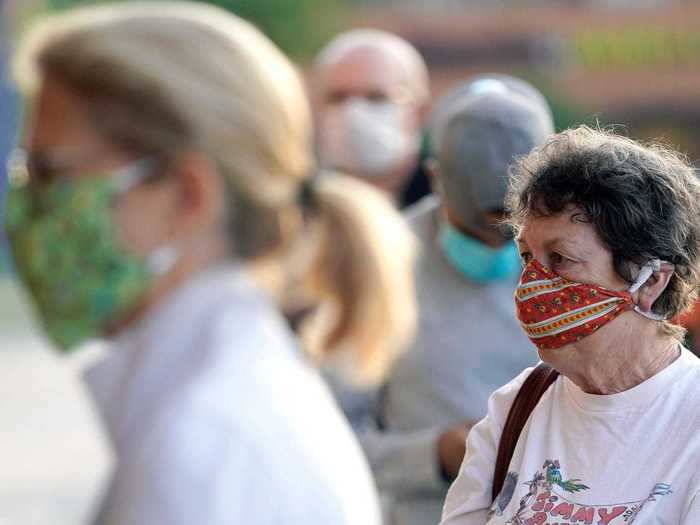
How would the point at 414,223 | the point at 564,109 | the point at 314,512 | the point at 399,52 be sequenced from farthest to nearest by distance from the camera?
the point at 564,109
the point at 399,52
the point at 414,223
the point at 314,512

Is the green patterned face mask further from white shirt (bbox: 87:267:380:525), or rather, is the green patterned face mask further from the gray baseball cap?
the gray baseball cap

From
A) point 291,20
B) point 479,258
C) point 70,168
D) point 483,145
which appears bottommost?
point 291,20

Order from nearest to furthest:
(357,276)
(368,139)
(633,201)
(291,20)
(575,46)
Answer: (633,201)
(357,276)
(368,139)
(291,20)
(575,46)

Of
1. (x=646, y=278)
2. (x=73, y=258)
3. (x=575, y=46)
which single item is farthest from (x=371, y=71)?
(x=575, y=46)

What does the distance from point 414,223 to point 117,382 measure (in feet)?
6.36

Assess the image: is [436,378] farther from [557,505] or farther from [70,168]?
[70,168]

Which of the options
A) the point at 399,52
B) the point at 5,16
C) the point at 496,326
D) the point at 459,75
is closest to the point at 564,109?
the point at 459,75

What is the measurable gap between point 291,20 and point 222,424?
3054 centimetres

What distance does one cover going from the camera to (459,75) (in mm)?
37656

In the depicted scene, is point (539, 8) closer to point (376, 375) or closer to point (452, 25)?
point (452, 25)

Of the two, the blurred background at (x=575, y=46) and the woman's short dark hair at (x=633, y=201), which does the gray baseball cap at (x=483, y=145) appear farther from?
the blurred background at (x=575, y=46)

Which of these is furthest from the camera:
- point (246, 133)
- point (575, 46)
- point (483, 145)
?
point (575, 46)

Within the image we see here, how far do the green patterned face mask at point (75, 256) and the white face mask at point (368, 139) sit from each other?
9.58 ft

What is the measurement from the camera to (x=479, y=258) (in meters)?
3.88
